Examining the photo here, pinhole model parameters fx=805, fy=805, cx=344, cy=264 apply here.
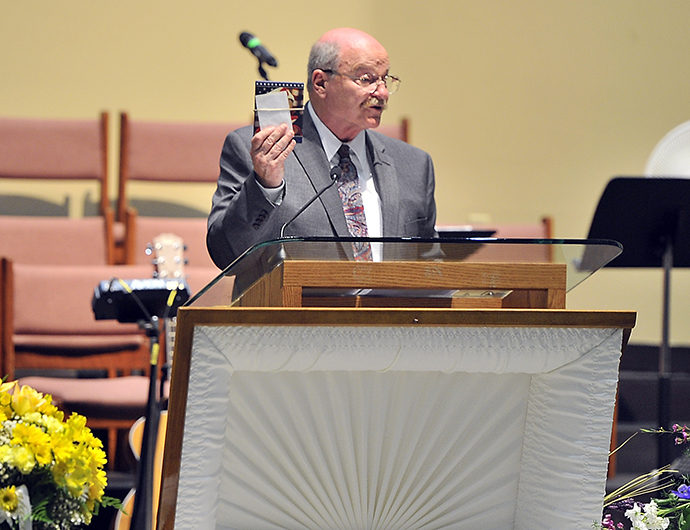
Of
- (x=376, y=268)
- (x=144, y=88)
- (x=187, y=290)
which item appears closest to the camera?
(x=376, y=268)

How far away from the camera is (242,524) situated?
2.08ft

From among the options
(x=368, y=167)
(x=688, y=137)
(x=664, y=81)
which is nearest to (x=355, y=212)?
(x=368, y=167)

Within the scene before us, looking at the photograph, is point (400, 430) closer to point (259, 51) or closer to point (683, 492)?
point (683, 492)

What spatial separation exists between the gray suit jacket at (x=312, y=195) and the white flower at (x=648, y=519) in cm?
41

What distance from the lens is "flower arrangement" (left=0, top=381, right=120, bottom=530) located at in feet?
1.96

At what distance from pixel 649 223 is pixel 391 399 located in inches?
43.1

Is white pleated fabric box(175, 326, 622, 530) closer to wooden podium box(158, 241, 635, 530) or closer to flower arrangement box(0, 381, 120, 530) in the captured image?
wooden podium box(158, 241, 635, 530)

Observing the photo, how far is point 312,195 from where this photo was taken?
37.4 inches

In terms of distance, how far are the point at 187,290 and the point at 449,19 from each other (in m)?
1.90

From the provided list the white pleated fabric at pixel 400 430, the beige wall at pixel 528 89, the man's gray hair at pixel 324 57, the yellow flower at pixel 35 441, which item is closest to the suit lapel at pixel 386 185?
the man's gray hair at pixel 324 57

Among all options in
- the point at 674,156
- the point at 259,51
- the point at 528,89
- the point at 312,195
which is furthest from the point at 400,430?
the point at 528,89

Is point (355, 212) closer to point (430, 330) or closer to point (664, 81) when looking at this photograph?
point (430, 330)

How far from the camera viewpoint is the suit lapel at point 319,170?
92 centimetres

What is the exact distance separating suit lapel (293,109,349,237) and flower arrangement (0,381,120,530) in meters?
0.38
